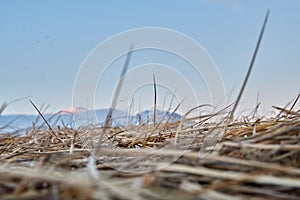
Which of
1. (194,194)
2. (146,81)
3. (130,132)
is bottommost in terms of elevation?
(194,194)

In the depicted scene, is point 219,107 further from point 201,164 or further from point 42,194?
point 42,194

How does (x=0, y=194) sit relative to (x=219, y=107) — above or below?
below

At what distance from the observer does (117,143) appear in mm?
1175

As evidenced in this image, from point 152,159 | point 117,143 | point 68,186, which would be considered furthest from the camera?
point 117,143

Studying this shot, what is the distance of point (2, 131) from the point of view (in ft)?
5.16

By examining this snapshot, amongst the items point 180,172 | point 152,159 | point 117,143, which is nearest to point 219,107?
point 117,143

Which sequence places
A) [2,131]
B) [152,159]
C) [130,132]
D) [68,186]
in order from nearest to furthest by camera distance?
1. [68,186]
2. [152,159]
3. [130,132]
4. [2,131]

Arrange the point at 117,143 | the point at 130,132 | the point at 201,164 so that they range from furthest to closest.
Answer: the point at 130,132 < the point at 117,143 < the point at 201,164

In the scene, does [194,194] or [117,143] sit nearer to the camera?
[194,194]

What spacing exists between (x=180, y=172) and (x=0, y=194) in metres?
0.28

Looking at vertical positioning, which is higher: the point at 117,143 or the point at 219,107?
the point at 219,107

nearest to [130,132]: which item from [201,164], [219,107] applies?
[219,107]

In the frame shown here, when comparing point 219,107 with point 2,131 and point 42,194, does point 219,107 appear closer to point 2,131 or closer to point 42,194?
point 42,194

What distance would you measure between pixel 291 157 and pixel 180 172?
0.21m
